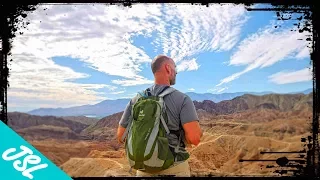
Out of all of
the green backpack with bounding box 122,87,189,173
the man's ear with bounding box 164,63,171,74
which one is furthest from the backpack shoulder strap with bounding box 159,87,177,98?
the man's ear with bounding box 164,63,171,74

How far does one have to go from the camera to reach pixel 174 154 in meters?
4.14

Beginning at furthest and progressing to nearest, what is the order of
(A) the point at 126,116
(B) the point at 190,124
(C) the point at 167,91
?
(A) the point at 126,116 → (C) the point at 167,91 → (B) the point at 190,124

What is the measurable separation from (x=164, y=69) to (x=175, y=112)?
0.39 meters

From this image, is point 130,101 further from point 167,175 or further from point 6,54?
point 6,54

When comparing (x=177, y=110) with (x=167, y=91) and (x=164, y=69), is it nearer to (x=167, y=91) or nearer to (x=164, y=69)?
(x=167, y=91)

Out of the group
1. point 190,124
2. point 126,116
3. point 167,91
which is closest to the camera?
point 190,124

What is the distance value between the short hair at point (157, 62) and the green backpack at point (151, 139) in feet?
0.69

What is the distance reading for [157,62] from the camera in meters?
4.21

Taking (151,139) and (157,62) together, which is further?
(157,62)

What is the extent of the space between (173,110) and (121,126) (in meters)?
0.56

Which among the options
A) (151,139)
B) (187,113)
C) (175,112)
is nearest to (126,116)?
(151,139)

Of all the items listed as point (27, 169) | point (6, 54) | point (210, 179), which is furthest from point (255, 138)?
point (27, 169)

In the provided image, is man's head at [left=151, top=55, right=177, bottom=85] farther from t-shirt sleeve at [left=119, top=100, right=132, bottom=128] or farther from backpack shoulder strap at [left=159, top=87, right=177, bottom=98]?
t-shirt sleeve at [left=119, top=100, right=132, bottom=128]

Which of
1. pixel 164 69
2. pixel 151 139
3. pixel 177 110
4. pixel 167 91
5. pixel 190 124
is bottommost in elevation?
pixel 151 139
